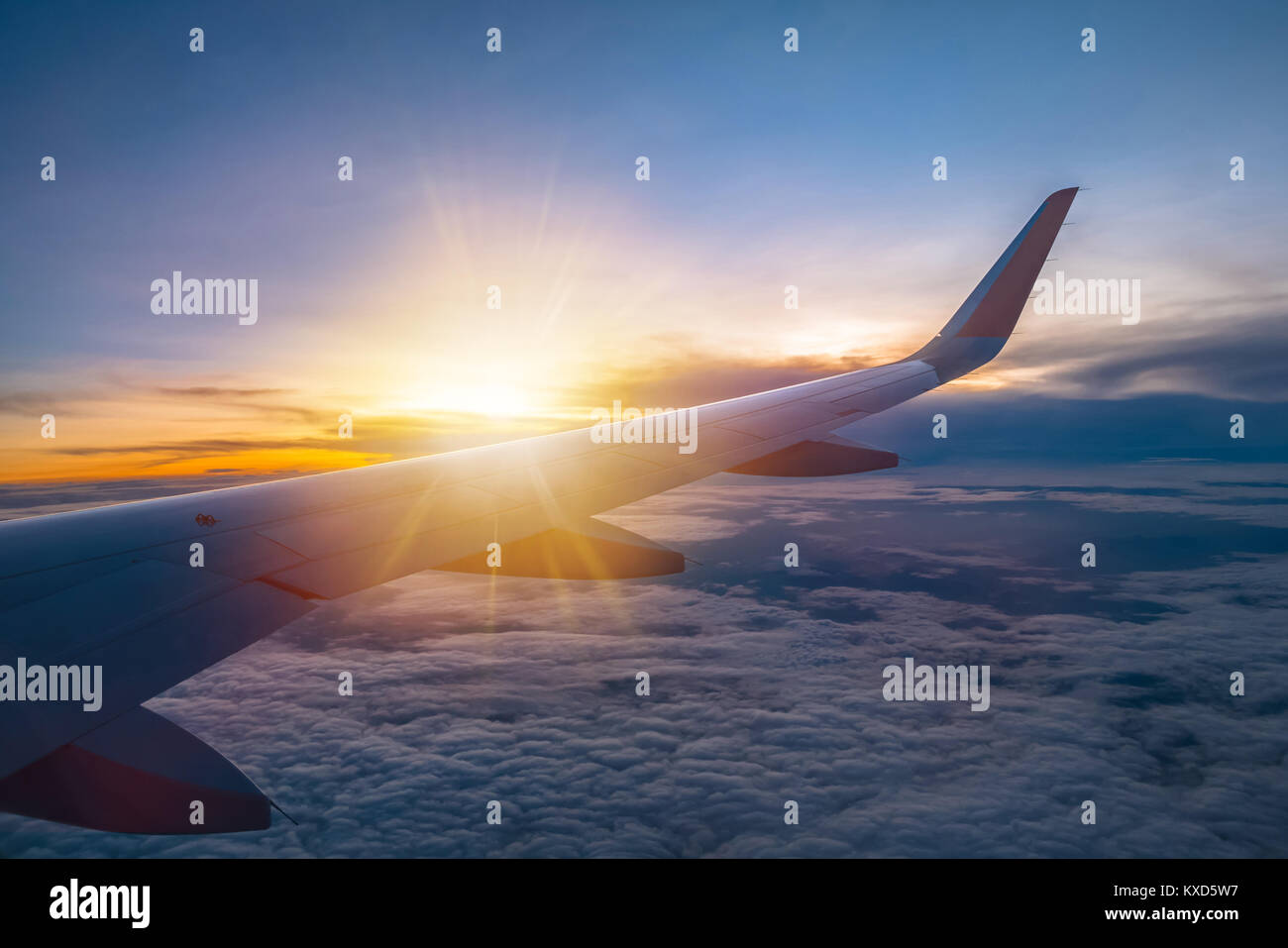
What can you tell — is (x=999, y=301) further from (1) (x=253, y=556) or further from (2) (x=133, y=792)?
(2) (x=133, y=792)

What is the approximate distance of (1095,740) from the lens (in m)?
42.4

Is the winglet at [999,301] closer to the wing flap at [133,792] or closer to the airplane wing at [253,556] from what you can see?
the airplane wing at [253,556]

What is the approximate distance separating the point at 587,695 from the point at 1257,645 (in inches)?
2891

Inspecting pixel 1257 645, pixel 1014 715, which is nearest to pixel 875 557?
pixel 1257 645

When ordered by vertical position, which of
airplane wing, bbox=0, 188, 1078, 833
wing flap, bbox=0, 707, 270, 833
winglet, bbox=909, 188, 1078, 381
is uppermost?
winglet, bbox=909, 188, 1078, 381

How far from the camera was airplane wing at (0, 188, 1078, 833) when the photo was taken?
2293mm

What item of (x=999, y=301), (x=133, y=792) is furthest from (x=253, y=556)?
(x=999, y=301)

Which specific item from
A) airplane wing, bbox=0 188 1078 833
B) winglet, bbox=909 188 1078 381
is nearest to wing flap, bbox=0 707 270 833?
airplane wing, bbox=0 188 1078 833

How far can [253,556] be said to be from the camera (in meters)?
3.84

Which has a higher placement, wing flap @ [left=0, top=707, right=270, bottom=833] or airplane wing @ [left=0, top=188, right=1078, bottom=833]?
airplane wing @ [left=0, top=188, right=1078, bottom=833]

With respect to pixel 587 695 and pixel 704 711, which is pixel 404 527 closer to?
pixel 704 711

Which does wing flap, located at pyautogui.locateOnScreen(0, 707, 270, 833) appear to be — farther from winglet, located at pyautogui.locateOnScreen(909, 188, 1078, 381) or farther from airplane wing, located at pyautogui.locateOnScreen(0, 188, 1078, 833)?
winglet, located at pyautogui.locateOnScreen(909, 188, 1078, 381)

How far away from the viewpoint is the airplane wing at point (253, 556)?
2293 mm

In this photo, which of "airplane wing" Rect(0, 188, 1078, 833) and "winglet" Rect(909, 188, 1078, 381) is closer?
"airplane wing" Rect(0, 188, 1078, 833)
